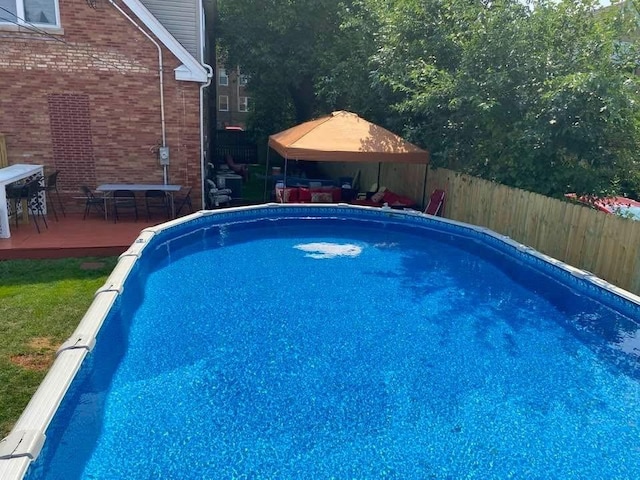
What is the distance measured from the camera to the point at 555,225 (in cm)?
923

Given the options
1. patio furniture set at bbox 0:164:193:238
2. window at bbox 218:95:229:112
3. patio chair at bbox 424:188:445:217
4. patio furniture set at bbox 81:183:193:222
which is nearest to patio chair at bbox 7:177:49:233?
patio furniture set at bbox 0:164:193:238

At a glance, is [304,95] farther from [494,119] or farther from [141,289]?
[141,289]

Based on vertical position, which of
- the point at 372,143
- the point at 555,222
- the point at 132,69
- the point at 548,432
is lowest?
the point at 548,432

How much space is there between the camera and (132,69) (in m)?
12.0

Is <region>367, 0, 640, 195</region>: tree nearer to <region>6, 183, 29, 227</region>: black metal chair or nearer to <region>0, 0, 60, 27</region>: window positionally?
<region>0, 0, 60, 27</region>: window

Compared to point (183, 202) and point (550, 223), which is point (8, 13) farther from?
point (550, 223)

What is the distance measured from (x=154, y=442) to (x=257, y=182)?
1593cm

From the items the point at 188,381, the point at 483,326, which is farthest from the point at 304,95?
the point at 188,381

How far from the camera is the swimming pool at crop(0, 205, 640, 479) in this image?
4477 millimetres

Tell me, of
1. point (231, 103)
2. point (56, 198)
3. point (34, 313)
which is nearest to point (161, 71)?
point (56, 198)

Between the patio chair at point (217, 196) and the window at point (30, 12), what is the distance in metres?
5.64

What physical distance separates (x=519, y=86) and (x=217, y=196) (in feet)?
27.9

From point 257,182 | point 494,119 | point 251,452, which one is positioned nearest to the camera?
point 251,452

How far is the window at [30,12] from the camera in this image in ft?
36.7
